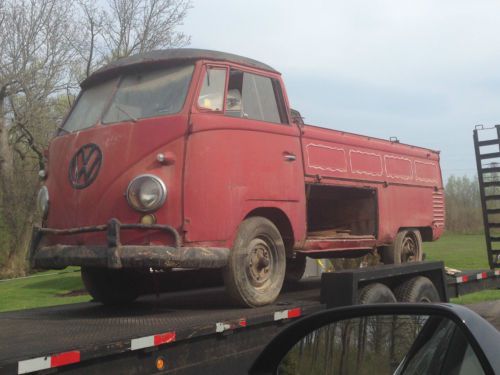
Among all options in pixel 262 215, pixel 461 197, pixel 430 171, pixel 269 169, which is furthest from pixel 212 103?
pixel 461 197

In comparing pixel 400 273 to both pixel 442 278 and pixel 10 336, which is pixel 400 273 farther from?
pixel 10 336

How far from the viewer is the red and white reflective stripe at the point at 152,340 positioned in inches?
144

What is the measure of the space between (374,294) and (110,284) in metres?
2.70

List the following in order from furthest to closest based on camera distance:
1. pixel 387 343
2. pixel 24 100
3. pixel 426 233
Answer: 1. pixel 24 100
2. pixel 426 233
3. pixel 387 343

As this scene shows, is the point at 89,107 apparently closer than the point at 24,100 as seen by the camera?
Yes

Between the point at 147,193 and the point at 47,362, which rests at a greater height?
the point at 147,193

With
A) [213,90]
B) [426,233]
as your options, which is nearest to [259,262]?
[213,90]

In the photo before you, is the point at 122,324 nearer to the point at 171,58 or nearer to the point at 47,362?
the point at 47,362

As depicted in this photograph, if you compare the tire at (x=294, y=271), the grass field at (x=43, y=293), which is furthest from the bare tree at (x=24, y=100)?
the tire at (x=294, y=271)

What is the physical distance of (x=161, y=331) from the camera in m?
3.96

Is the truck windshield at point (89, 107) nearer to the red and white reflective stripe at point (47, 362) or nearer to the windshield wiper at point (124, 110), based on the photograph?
the windshield wiper at point (124, 110)

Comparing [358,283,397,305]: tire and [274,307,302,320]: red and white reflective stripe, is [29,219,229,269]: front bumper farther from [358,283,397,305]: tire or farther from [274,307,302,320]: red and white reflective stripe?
[358,283,397,305]: tire

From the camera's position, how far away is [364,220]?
788cm

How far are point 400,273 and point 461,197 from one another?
68319 mm
